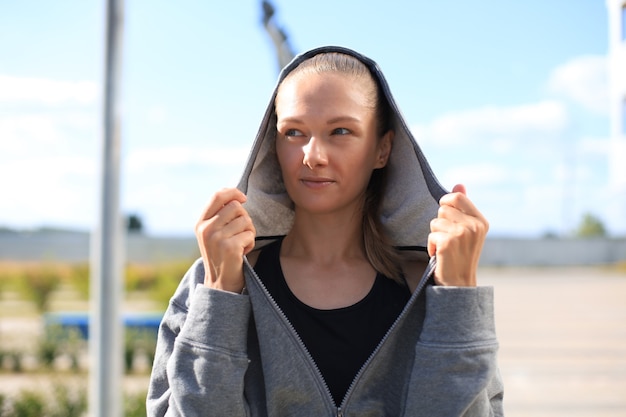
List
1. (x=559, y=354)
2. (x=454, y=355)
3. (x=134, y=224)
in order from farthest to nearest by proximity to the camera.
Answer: (x=134, y=224) → (x=559, y=354) → (x=454, y=355)

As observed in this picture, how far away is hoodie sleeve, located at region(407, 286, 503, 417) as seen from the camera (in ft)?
4.44

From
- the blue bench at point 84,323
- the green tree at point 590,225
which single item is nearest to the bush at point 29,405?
the blue bench at point 84,323

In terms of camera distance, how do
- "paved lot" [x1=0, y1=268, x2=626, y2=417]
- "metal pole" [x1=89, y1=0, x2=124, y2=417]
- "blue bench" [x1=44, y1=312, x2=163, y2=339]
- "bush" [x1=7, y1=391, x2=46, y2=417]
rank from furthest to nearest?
1. "blue bench" [x1=44, y1=312, x2=163, y2=339]
2. "paved lot" [x1=0, y1=268, x2=626, y2=417]
3. "bush" [x1=7, y1=391, x2=46, y2=417]
4. "metal pole" [x1=89, y1=0, x2=124, y2=417]

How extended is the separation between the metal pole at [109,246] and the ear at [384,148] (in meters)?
1.93

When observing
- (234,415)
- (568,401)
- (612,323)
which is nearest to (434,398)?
(234,415)

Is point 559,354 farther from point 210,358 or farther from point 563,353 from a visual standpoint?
point 210,358

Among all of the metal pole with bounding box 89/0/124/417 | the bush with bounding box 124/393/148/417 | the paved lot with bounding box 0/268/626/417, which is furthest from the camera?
the paved lot with bounding box 0/268/626/417

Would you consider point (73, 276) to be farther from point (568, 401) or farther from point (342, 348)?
point (342, 348)

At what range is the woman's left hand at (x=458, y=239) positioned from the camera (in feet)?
4.53

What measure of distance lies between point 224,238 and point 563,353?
11.6 meters

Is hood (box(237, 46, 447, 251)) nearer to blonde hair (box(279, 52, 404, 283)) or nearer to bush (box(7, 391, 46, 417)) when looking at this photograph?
blonde hair (box(279, 52, 404, 283))

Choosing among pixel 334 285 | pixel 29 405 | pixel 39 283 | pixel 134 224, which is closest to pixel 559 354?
pixel 29 405

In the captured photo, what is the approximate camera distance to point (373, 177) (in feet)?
5.68

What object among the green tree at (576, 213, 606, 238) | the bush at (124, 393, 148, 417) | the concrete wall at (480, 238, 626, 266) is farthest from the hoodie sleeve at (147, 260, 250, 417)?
the green tree at (576, 213, 606, 238)
